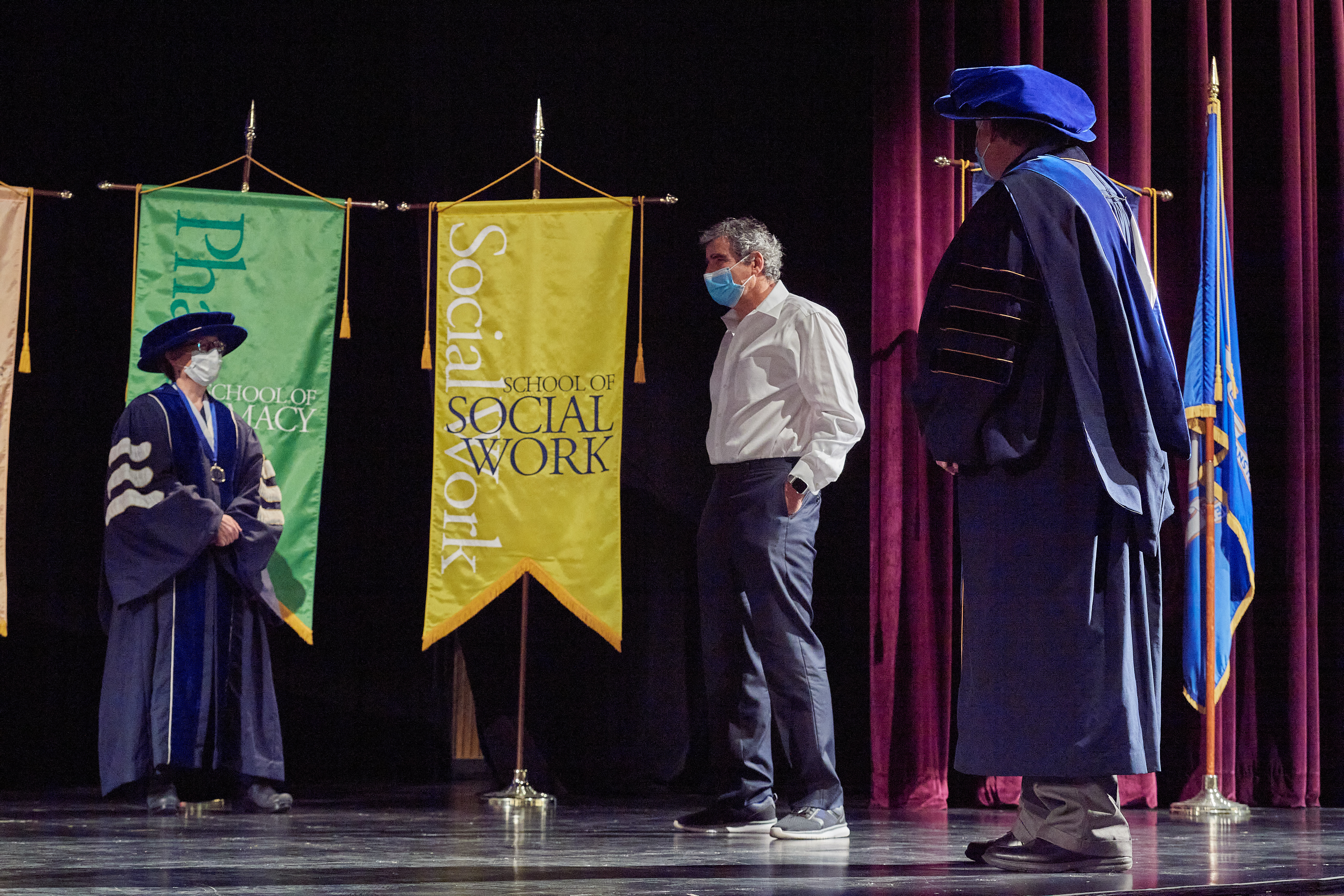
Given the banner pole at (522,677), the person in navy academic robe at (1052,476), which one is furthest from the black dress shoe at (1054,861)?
the banner pole at (522,677)

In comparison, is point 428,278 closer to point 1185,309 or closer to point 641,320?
point 641,320

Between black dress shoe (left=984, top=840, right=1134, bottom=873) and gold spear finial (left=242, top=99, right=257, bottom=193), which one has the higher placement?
gold spear finial (left=242, top=99, right=257, bottom=193)

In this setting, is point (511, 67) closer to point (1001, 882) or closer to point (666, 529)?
point (666, 529)

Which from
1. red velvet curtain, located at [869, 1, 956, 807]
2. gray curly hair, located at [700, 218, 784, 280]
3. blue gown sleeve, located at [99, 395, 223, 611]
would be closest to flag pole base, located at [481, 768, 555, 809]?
red velvet curtain, located at [869, 1, 956, 807]

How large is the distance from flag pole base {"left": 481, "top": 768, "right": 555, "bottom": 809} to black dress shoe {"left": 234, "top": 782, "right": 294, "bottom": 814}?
0.59 metres

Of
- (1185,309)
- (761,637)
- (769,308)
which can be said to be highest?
(1185,309)

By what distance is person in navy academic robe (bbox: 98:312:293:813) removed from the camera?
154 inches

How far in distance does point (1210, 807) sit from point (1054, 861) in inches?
78.4

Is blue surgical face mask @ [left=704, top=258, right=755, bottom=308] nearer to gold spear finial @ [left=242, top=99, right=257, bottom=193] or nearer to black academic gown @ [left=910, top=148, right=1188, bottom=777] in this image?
black academic gown @ [left=910, top=148, right=1188, bottom=777]

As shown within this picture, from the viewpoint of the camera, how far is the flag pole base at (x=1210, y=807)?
13.3 feet

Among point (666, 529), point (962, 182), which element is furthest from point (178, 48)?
point (962, 182)

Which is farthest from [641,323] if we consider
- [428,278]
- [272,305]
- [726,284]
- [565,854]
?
[565,854]

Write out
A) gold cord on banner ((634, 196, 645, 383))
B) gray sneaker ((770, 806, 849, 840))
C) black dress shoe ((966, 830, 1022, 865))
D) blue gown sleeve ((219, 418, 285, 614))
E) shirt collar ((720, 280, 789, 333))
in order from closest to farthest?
black dress shoe ((966, 830, 1022, 865)), gray sneaker ((770, 806, 849, 840)), shirt collar ((720, 280, 789, 333)), blue gown sleeve ((219, 418, 285, 614)), gold cord on banner ((634, 196, 645, 383))

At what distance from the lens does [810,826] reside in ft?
10.2
